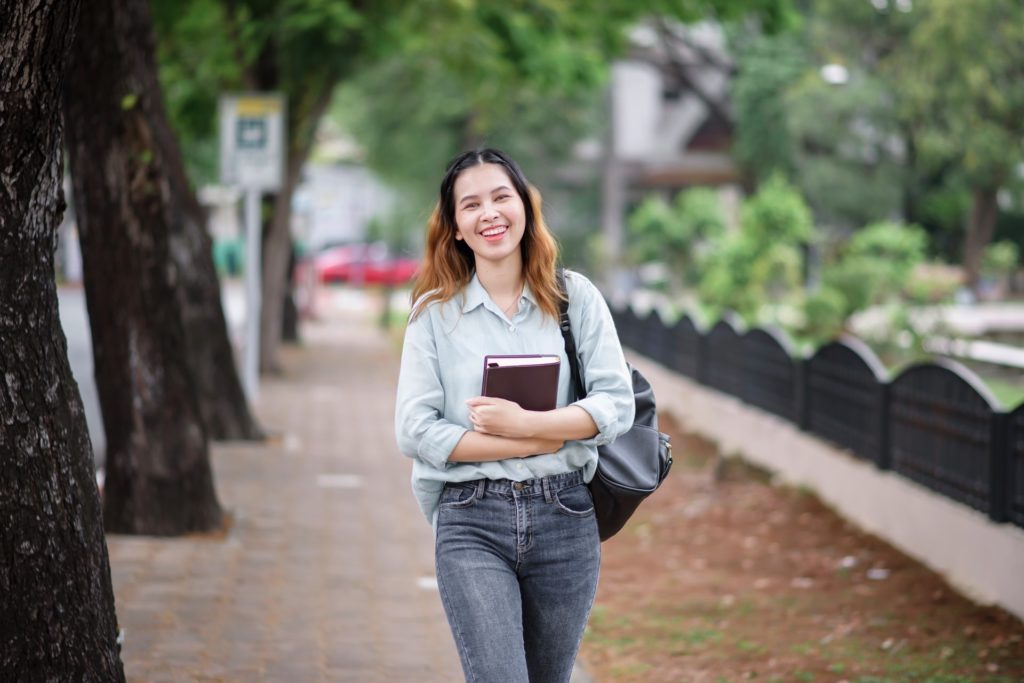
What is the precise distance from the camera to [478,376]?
141 inches

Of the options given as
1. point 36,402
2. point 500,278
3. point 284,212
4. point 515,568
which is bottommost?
point 515,568

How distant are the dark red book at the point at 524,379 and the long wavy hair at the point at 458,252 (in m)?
0.19

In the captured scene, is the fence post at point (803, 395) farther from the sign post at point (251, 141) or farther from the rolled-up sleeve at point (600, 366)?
the rolled-up sleeve at point (600, 366)

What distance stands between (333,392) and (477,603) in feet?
47.6

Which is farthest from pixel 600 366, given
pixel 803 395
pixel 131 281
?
pixel 803 395

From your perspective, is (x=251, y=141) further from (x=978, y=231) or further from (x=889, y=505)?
(x=978, y=231)

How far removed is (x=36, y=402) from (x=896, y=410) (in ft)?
19.5

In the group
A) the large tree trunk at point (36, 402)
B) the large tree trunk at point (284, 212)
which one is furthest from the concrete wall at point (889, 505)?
the large tree trunk at point (284, 212)

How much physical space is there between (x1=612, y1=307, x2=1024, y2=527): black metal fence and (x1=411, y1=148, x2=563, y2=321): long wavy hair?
4.18 metres

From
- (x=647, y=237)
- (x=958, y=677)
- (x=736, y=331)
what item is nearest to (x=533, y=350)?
(x=958, y=677)

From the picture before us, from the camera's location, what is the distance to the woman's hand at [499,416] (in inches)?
134

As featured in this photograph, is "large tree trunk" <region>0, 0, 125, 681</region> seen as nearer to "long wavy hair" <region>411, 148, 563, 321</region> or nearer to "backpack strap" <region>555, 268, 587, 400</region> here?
"long wavy hair" <region>411, 148, 563, 321</region>

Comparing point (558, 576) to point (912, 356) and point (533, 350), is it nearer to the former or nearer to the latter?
point (533, 350)

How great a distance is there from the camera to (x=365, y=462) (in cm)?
1219
